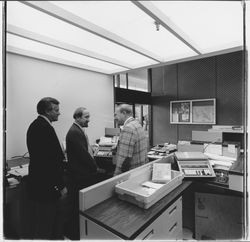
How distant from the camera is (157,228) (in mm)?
1043

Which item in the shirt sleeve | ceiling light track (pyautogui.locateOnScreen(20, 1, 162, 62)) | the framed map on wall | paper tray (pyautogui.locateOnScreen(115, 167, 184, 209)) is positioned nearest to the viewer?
ceiling light track (pyautogui.locateOnScreen(20, 1, 162, 62))

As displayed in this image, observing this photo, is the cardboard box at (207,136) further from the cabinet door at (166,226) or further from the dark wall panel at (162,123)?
the dark wall panel at (162,123)

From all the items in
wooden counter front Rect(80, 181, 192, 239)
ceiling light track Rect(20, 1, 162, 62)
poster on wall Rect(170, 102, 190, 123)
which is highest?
ceiling light track Rect(20, 1, 162, 62)

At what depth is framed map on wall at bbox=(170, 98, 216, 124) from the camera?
3654mm

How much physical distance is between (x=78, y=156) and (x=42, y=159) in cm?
75

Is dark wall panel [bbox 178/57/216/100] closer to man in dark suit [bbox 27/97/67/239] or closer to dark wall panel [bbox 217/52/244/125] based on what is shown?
dark wall panel [bbox 217/52/244/125]

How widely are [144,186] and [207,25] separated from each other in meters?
1.60

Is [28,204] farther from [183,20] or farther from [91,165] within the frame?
A: [183,20]

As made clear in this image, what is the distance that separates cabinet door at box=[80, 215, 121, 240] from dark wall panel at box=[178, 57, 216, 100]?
3.64 m

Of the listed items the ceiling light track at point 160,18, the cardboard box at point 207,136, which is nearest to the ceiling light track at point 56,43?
the ceiling light track at point 160,18

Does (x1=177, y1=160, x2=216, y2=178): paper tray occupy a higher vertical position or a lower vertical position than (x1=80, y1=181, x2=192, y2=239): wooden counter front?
higher

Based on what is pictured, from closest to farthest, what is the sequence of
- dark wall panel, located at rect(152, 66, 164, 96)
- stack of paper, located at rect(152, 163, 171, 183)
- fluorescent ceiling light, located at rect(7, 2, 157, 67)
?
fluorescent ceiling light, located at rect(7, 2, 157, 67), stack of paper, located at rect(152, 163, 171, 183), dark wall panel, located at rect(152, 66, 164, 96)

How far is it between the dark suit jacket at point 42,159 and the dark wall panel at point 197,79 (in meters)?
3.53

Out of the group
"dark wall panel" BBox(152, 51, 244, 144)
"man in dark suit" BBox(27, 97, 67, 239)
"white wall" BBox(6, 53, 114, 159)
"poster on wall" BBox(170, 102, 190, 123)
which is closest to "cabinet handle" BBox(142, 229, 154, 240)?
"man in dark suit" BBox(27, 97, 67, 239)
